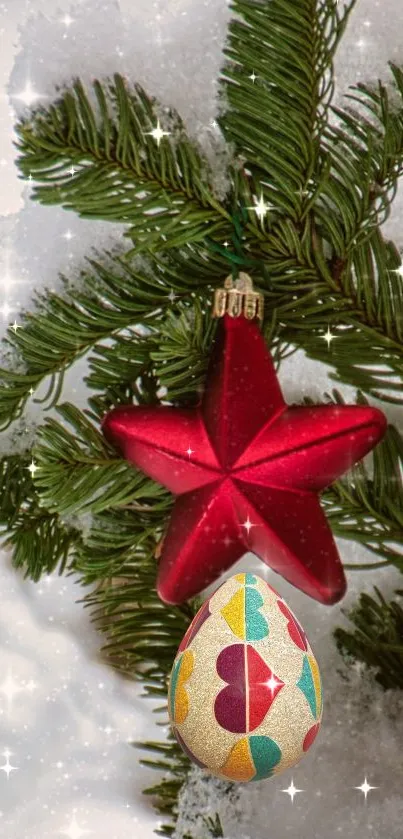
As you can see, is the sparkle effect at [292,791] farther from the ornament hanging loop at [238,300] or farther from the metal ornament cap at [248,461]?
the ornament hanging loop at [238,300]

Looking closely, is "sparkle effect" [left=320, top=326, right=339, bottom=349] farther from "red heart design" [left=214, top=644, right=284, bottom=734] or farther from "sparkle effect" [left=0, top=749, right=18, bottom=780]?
"sparkle effect" [left=0, top=749, right=18, bottom=780]

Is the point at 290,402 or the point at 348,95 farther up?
the point at 348,95

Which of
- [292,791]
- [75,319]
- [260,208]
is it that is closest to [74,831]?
[292,791]

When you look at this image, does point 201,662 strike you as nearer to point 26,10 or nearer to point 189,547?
point 189,547

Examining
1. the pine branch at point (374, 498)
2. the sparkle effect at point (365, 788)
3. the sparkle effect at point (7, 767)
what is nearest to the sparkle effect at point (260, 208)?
the pine branch at point (374, 498)

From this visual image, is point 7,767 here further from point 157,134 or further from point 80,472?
point 157,134

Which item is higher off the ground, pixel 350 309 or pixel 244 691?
pixel 350 309

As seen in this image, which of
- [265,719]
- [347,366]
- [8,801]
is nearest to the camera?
[265,719]

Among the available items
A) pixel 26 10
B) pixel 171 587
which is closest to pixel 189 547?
pixel 171 587
